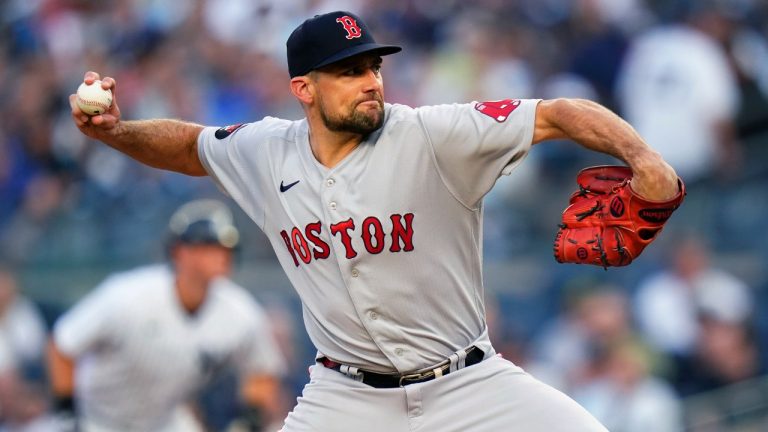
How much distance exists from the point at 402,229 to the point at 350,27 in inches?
28.0

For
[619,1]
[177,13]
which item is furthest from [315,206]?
[177,13]

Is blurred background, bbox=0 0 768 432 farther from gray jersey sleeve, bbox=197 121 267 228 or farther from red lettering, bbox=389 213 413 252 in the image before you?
red lettering, bbox=389 213 413 252

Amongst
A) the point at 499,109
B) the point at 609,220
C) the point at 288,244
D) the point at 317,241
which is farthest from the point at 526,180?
the point at 609,220

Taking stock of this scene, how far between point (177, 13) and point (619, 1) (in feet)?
15.6

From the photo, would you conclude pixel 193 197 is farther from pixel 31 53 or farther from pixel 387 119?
pixel 387 119

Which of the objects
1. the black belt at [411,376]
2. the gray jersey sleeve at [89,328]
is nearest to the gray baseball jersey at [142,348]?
the gray jersey sleeve at [89,328]

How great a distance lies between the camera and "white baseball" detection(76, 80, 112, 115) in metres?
4.86

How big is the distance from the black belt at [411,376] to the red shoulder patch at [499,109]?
2.68ft

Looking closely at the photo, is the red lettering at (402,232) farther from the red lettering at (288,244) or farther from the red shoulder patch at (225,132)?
the red shoulder patch at (225,132)

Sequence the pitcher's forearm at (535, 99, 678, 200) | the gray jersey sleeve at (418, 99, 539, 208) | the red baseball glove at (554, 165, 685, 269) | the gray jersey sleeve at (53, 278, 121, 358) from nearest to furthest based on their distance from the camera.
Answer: the pitcher's forearm at (535, 99, 678, 200) → the red baseball glove at (554, 165, 685, 269) → the gray jersey sleeve at (418, 99, 539, 208) → the gray jersey sleeve at (53, 278, 121, 358)

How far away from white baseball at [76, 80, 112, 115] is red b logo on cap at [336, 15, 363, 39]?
906 millimetres

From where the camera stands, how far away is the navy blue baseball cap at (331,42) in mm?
4562

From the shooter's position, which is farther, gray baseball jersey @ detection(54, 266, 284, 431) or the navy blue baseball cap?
gray baseball jersey @ detection(54, 266, 284, 431)

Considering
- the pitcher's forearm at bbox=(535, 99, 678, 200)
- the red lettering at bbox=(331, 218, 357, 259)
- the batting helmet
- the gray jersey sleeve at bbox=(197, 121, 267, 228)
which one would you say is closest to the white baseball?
the gray jersey sleeve at bbox=(197, 121, 267, 228)
